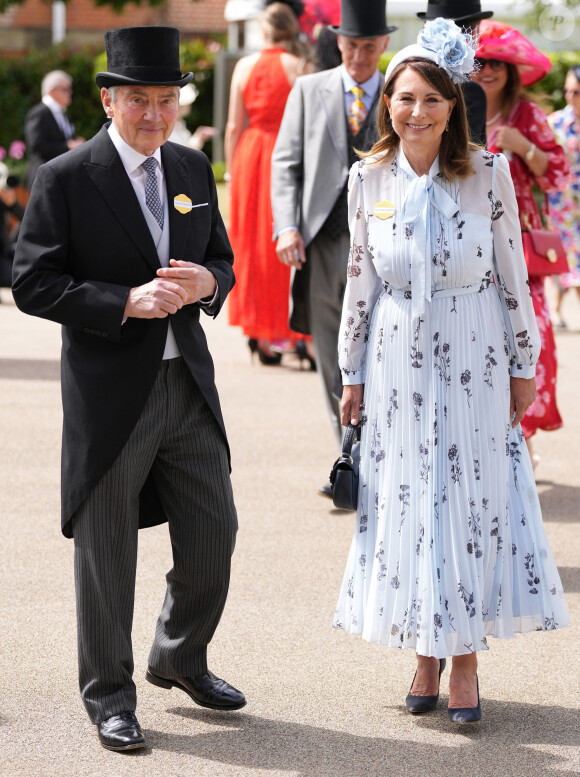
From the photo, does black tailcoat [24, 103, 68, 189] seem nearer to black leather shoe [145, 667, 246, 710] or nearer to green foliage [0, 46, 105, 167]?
black leather shoe [145, 667, 246, 710]

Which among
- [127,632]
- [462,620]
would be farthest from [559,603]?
[127,632]

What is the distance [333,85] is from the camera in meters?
6.43

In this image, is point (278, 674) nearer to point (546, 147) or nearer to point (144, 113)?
point (144, 113)

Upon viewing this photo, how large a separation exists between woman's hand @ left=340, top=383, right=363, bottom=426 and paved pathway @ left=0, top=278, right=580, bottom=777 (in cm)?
85

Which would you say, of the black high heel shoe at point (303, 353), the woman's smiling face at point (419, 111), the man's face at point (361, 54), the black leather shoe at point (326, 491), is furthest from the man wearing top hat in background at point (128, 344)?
the black high heel shoe at point (303, 353)

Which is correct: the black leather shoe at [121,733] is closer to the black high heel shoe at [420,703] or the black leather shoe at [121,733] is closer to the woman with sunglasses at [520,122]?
the black high heel shoe at [420,703]

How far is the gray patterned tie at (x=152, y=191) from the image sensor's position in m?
3.84

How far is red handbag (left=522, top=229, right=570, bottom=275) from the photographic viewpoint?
6055mm

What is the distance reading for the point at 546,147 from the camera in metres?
6.21

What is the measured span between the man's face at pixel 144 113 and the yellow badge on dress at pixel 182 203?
0.51ft

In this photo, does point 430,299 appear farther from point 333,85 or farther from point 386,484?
point 333,85

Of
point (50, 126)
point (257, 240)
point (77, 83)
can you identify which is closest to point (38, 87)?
point (77, 83)

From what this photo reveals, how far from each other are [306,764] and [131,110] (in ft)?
6.07

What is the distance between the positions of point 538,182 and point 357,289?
2409 millimetres
